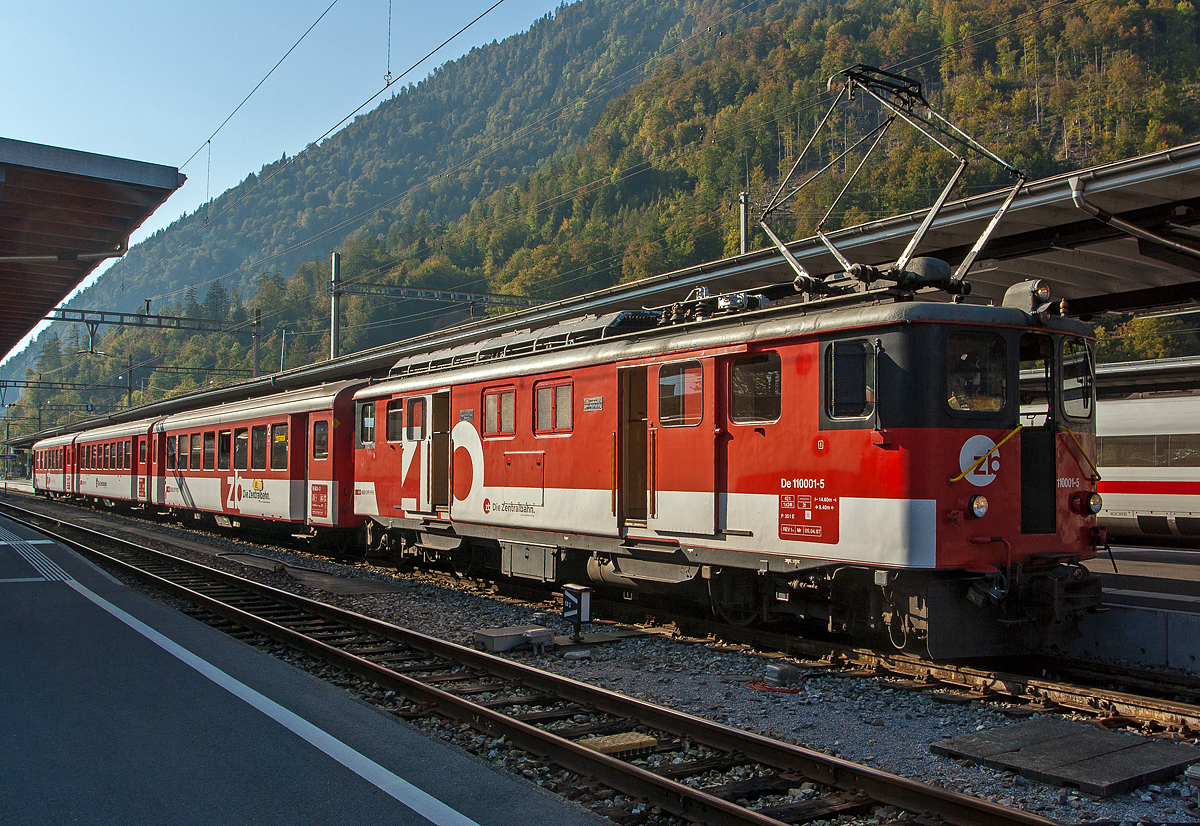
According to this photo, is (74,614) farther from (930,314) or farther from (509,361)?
(930,314)

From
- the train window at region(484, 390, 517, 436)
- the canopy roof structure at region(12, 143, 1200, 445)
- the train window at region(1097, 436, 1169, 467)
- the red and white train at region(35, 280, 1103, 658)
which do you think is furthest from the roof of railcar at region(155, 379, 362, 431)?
the train window at region(1097, 436, 1169, 467)

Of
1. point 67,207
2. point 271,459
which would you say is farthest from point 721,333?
point 271,459

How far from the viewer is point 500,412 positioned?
1290 cm

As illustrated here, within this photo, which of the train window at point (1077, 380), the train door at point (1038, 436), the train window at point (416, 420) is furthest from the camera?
the train window at point (416, 420)

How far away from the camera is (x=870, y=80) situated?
33.6ft

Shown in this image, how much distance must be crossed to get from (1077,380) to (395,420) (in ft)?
35.5

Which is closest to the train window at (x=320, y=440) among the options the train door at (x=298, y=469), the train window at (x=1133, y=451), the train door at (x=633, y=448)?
the train door at (x=298, y=469)

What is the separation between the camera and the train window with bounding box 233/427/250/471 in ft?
71.9

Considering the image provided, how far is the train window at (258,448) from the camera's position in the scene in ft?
68.9

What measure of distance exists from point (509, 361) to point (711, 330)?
403 cm

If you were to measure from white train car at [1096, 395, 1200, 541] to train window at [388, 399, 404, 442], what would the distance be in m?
16.5

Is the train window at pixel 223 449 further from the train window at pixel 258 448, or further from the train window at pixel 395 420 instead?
the train window at pixel 395 420

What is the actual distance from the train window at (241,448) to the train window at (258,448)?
0.31 meters

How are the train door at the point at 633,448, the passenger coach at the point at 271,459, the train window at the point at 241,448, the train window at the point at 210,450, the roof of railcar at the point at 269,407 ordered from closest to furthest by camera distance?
1. the train door at the point at 633,448
2. the passenger coach at the point at 271,459
3. the roof of railcar at the point at 269,407
4. the train window at the point at 241,448
5. the train window at the point at 210,450
